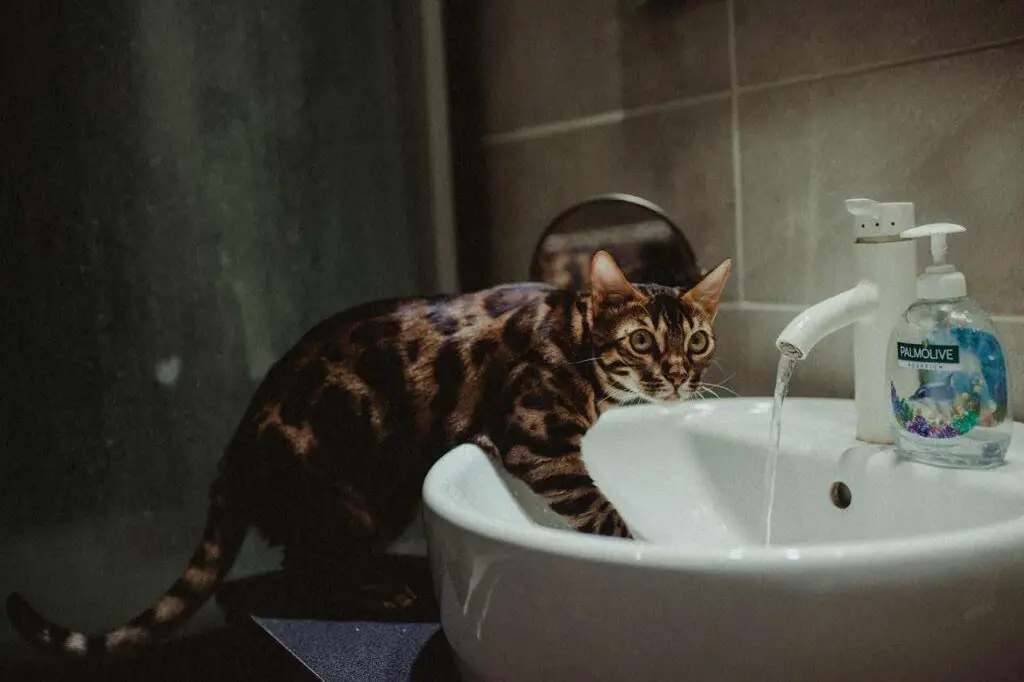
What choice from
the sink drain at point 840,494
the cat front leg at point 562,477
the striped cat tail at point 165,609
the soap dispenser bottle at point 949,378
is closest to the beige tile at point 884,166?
the soap dispenser bottle at point 949,378

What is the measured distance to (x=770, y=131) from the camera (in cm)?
94

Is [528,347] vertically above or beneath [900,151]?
beneath

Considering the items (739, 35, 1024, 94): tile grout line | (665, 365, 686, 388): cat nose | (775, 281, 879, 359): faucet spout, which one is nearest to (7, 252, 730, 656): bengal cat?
(665, 365, 686, 388): cat nose

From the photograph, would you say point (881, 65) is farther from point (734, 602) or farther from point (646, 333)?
point (734, 602)

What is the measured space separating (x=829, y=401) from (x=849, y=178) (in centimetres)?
23

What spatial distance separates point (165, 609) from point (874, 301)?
30.7 inches

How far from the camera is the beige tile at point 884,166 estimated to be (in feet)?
2.51

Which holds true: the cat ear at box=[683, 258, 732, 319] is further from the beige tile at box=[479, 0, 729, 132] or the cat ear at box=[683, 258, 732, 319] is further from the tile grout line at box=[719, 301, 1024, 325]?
the beige tile at box=[479, 0, 729, 132]

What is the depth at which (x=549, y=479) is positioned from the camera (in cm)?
→ 79

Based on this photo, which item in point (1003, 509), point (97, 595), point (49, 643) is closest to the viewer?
point (1003, 509)

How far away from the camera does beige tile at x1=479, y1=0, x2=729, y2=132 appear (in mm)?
998

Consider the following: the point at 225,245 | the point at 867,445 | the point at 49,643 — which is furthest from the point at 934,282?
the point at 49,643

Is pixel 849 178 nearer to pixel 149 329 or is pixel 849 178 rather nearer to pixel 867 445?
pixel 867 445

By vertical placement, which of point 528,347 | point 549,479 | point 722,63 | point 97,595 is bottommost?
point 97,595
